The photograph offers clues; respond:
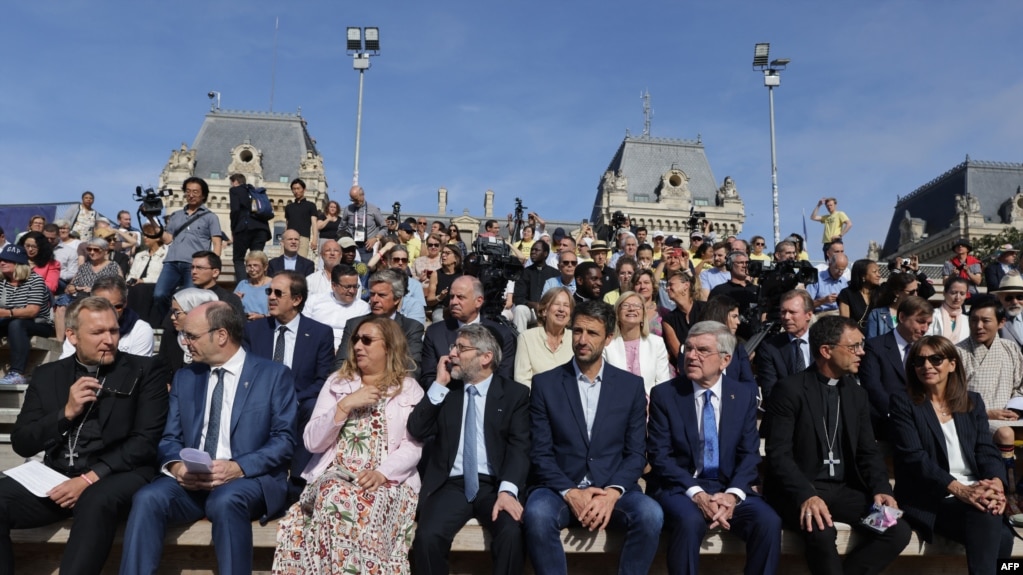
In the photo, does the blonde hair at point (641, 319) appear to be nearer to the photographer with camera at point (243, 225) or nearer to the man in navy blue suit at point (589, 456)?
the man in navy blue suit at point (589, 456)

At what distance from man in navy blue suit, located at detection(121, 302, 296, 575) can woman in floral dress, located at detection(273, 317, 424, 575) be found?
0.76 ft

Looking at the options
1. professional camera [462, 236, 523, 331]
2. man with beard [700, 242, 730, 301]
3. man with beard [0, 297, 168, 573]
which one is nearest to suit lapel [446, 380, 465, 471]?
man with beard [0, 297, 168, 573]

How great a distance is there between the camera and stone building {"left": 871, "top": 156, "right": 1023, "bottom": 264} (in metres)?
51.7

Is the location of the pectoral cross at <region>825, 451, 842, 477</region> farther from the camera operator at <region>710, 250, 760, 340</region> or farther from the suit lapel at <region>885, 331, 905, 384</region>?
the camera operator at <region>710, 250, 760, 340</region>

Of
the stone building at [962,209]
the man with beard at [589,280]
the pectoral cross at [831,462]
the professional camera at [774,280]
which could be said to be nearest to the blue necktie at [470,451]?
the pectoral cross at [831,462]

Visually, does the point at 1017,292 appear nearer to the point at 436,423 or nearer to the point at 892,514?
the point at 892,514

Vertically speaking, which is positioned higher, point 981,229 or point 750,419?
point 981,229

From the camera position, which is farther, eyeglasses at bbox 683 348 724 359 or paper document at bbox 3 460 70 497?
eyeglasses at bbox 683 348 724 359

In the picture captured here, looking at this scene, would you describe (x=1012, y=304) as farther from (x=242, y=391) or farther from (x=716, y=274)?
(x=242, y=391)

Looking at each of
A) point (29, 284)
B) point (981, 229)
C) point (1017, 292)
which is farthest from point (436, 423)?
point (981, 229)

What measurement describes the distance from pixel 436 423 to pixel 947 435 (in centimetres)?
319

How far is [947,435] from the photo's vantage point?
15.8ft

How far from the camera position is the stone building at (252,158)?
4912cm

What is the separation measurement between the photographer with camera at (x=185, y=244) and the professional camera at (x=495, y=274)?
121 inches
